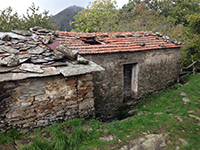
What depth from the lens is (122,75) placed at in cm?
614

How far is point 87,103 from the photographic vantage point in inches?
156

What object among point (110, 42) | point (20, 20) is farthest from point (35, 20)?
point (110, 42)

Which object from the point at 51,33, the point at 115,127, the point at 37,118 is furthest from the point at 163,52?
the point at 37,118

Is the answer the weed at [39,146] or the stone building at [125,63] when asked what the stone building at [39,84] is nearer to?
the weed at [39,146]

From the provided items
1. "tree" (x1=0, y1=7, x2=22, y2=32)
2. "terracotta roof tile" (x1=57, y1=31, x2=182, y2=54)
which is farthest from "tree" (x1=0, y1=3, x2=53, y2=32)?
"terracotta roof tile" (x1=57, y1=31, x2=182, y2=54)

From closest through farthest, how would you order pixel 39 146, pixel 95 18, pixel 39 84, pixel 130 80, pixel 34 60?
pixel 39 146, pixel 39 84, pixel 34 60, pixel 130 80, pixel 95 18

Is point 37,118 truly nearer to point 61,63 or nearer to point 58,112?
point 58,112

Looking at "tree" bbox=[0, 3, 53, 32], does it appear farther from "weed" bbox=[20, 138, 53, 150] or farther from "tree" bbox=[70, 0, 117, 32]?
"weed" bbox=[20, 138, 53, 150]

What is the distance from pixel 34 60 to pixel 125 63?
13.2 ft

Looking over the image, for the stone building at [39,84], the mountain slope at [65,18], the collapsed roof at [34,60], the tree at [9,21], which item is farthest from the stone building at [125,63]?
the mountain slope at [65,18]

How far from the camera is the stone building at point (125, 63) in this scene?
5.54 metres

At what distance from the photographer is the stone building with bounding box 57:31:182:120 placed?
18.2ft

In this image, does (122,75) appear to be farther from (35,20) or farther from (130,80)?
(35,20)

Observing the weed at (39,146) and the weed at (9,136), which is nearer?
the weed at (39,146)
